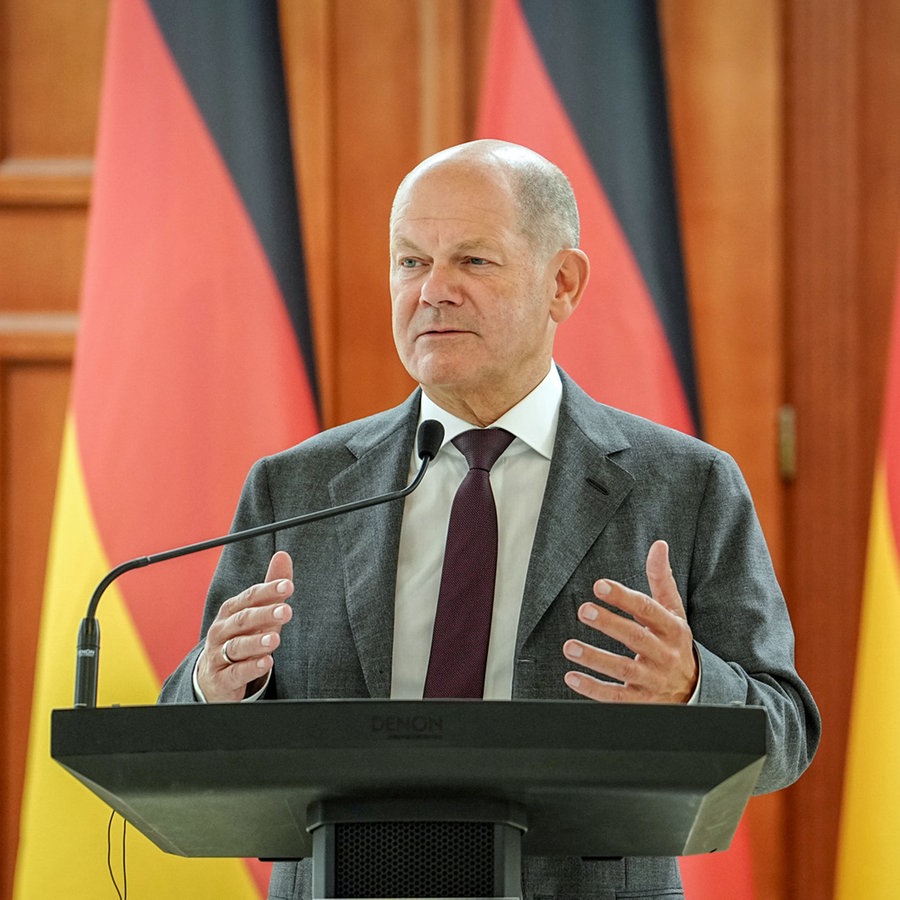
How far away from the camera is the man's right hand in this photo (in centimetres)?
117

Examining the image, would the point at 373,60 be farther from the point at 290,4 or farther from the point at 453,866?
the point at 453,866

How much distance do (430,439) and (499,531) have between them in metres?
0.26

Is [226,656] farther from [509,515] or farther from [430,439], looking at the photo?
[509,515]

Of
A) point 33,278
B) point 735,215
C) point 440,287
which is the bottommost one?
point 440,287

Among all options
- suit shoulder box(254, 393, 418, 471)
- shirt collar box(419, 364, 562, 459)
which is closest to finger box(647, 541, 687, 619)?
shirt collar box(419, 364, 562, 459)

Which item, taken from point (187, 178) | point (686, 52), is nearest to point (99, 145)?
point (187, 178)

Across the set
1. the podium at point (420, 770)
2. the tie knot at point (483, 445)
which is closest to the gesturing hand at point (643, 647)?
the podium at point (420, 770)

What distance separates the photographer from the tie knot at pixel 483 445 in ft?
5.36

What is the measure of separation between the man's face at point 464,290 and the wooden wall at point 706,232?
2.93 ft

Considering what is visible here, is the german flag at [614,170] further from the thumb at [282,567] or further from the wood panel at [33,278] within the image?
the thumb at [282,567]

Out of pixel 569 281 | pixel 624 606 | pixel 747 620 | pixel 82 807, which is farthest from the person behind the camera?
pixel 82 807

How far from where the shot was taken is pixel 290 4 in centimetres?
261

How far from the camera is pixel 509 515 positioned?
1.62m

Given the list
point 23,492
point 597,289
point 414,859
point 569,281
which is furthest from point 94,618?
point 23,492
